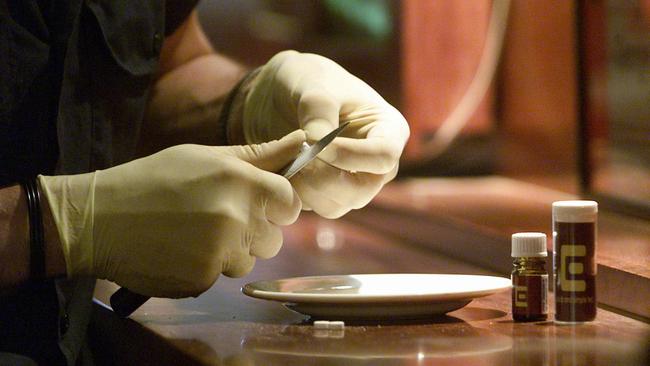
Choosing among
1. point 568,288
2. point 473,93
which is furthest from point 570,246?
point 473,93

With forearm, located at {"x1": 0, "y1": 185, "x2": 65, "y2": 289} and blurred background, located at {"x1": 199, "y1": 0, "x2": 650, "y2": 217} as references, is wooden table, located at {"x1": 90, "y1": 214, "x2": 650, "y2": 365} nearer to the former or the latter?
forearm, located at {"x1": 0, "y1": 185, "x2": 65, "y2": 289}

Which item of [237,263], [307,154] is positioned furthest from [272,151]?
[237,263]

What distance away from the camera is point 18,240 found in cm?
140

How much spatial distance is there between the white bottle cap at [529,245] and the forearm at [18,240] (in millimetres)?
605

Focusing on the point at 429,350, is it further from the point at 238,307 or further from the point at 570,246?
the point at 238,307

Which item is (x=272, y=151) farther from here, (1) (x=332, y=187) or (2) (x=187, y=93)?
(2) (x=187, y=93)

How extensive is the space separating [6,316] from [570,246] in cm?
78

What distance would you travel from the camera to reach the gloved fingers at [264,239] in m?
1.50

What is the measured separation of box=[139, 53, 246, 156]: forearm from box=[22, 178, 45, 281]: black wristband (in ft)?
2.43

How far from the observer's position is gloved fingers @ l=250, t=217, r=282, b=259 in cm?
150

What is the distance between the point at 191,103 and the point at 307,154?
0.75m

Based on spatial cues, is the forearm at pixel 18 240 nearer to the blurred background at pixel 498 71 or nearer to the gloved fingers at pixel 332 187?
the gloved fingers at pixel 332 187

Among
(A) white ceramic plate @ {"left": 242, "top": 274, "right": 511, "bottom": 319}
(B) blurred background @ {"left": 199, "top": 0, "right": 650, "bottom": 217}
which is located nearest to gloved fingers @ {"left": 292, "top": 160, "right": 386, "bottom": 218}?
(A) white ceramic plate @ {"left": 242, "top": 274, "right": 511, "bottom": 319}

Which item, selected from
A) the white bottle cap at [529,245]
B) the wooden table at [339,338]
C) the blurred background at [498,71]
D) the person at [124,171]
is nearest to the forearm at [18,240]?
the person at [124,171]
